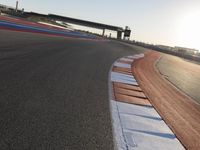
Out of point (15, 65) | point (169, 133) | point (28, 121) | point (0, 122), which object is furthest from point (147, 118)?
point (15, 65)

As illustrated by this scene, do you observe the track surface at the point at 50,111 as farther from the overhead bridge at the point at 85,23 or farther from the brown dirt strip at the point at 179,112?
the overhead bridge at the point at 85,23

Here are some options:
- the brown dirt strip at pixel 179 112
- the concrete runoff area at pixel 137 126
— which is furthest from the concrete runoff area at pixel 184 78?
the concrete runoff area at pixel 137 126

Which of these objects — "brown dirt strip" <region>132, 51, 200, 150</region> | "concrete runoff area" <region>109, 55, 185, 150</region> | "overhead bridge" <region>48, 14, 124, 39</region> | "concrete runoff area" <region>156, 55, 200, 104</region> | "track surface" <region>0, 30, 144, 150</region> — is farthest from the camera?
"overhead bridge" <region>48, 14, 124, 39</region>

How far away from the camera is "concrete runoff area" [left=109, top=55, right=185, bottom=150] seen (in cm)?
474

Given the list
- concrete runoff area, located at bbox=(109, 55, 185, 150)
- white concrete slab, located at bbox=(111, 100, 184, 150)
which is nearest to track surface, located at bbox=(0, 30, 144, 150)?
concrete runoff area, located at bbox=(109, 55, 185, 150)

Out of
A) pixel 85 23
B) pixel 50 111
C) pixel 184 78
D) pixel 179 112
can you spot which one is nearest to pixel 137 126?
pixel 50 111

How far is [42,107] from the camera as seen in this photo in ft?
17.7

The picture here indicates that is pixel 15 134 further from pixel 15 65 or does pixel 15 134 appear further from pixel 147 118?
pixel 15 65

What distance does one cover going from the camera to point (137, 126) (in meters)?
5.62

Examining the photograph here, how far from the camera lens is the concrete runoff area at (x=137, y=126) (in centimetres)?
474

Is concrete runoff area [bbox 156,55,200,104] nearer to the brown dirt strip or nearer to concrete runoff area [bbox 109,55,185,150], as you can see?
the brown dirt strip

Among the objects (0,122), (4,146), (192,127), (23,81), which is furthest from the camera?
(23,81)

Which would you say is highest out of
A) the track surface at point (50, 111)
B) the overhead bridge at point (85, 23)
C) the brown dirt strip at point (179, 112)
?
the overhead bridge at point (85, 23)

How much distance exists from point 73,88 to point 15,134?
11.4 feet
